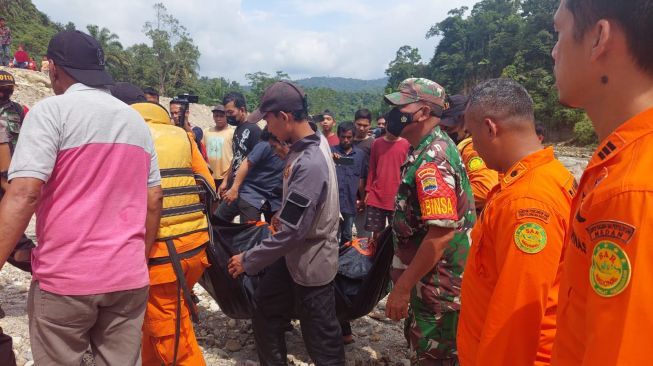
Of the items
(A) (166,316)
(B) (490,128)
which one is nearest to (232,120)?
(A) (166,316)

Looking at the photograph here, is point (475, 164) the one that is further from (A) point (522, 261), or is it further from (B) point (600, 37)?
(B) point (600, 37)

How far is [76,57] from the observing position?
6.81 feet

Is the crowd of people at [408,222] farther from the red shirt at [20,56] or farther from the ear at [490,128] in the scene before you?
the red shirt at [20,56]

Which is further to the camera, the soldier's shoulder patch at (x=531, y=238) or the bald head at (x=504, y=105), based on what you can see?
the bald head at (x=504, y=105)

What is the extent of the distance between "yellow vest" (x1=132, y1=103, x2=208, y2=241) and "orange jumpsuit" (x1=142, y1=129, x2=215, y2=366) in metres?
0.08

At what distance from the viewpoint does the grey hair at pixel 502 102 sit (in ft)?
5.59

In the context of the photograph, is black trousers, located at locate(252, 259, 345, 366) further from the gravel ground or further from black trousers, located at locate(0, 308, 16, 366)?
black trousers, located at locate(0, 308, 16, 366)

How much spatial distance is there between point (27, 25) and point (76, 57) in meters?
50.6

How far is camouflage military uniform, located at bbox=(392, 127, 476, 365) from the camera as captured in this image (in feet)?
7.47

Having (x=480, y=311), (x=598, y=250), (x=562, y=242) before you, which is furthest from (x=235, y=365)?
(x=598, y=250)

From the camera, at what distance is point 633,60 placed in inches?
31.6

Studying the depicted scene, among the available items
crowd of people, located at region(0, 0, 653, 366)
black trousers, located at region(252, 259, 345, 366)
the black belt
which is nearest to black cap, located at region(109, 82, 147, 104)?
crowd of people, located at region(0, 0, 653, 366)

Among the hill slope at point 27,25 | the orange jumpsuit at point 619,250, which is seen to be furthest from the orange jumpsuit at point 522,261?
the hill slope at point 27,25

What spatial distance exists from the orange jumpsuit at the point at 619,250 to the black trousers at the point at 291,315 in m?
1.98
